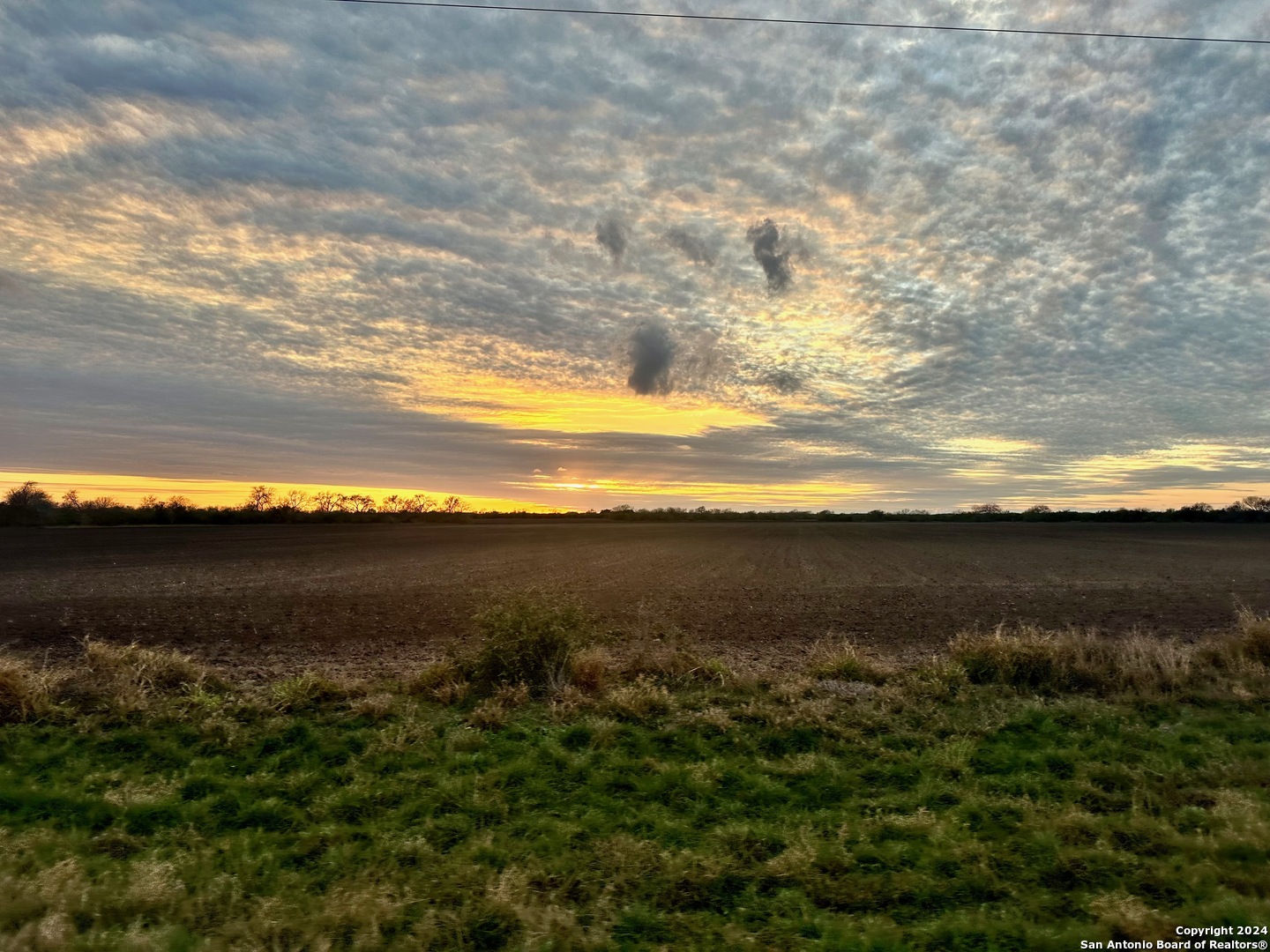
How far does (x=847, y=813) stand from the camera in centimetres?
709

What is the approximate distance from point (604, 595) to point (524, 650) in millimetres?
16910

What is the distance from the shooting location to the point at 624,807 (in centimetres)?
728

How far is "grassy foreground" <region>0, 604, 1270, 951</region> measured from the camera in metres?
5.25

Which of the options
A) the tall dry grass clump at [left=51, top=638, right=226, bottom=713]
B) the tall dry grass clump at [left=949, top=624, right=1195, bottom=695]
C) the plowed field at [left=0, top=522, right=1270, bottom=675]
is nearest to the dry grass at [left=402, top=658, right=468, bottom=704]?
the plowed field at [left=0, top=522, right=1270, bottom=675]

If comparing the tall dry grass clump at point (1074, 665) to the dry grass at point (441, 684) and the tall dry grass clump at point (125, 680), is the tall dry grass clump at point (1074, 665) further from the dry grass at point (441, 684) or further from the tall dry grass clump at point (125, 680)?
the tall dry grass clump at point (125, 680)

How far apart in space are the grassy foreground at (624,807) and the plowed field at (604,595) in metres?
4.56

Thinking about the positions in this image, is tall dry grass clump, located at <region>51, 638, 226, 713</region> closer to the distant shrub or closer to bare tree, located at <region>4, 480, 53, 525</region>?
the distant shrub

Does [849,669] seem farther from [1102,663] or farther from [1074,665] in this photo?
[1102,663]

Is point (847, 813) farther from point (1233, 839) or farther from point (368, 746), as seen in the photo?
point (368, 746)

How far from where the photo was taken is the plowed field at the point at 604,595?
18938 millimetres

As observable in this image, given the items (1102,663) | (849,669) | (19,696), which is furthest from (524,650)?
(1102,663)

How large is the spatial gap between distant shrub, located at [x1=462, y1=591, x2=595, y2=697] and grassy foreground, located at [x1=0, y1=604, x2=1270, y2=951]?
0.29ft

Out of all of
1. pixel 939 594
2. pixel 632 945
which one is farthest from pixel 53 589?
pixel 939 594

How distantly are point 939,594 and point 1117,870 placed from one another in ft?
82.7
